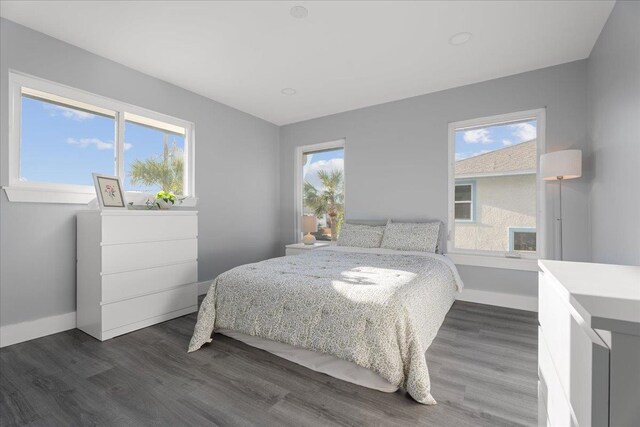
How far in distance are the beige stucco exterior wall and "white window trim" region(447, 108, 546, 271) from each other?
0.07 m

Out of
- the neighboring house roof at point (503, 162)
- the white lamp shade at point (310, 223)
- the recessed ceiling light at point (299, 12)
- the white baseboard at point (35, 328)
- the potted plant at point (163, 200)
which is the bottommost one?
the white baseboard at point (35, 328)

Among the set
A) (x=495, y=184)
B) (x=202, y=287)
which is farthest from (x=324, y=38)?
(x=202, y=287)

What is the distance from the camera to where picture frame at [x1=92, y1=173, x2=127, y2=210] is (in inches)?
102

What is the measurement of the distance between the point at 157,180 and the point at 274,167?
2007mm

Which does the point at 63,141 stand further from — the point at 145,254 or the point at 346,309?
the point at 346,309

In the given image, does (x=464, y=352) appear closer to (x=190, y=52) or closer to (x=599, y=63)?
(x=599, y=63)

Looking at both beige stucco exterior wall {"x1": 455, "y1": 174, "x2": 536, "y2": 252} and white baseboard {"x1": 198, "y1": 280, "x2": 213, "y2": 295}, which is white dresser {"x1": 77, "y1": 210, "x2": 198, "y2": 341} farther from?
beige stucco exterior wall {"x1": 455, "y1": 174, "x2": 536, "y2": 252}

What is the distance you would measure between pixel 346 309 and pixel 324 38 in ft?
7.59

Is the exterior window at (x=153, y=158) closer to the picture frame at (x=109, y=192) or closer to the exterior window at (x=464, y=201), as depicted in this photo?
the picture frame at (x=109, y=192)

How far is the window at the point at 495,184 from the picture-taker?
315 cm

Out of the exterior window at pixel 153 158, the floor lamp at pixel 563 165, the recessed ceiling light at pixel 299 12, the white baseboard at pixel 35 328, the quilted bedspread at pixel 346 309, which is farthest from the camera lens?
the exterior window at pixel 153 158

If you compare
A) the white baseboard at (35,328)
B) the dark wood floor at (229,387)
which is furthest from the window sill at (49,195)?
the dark wood floor at (229,387)

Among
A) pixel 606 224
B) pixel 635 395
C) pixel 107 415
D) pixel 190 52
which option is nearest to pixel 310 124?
pixel 190 52

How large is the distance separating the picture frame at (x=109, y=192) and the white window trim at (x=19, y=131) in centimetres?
24
